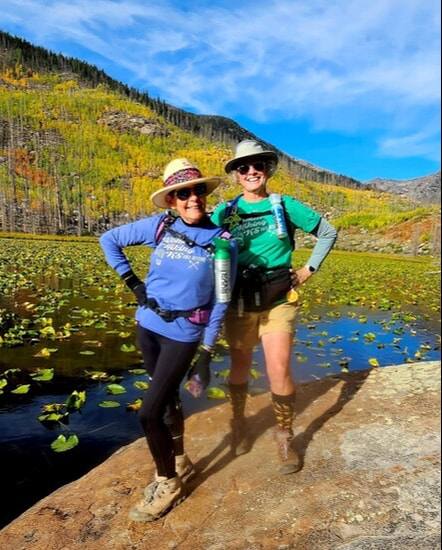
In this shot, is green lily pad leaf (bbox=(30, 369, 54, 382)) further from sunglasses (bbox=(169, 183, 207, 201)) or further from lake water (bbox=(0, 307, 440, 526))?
sunglasses (bbox=(169, 183, 207, 201))

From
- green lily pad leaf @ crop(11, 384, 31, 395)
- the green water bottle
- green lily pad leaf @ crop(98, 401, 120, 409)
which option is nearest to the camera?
the green water bottle

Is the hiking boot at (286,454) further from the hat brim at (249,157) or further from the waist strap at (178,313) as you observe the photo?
the hat brim at (249,157)

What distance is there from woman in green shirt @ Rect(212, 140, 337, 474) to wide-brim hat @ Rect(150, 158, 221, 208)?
2.06 ft

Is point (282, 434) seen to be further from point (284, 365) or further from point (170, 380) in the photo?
point (170, 380)

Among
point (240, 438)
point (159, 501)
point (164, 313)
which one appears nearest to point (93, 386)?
point (240, 438)

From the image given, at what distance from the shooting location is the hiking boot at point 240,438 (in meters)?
4.29

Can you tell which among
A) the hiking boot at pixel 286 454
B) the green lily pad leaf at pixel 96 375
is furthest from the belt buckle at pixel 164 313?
the green lily pad leaf at pixel 96 375

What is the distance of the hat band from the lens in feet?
10.3

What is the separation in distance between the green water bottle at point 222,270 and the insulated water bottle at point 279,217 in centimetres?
70

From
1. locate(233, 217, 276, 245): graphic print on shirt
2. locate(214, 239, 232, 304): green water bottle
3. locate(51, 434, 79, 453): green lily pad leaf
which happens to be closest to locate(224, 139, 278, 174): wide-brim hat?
locate(233, 217, 276, 245): graphic print on shirt

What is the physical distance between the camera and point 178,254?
3.13 meters

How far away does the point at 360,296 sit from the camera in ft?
55.3

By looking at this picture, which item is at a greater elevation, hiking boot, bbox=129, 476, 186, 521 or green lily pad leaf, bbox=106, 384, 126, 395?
green lily pad leaf, bbox=106, 384, 126, 395

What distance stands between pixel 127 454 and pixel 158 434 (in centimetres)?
140
